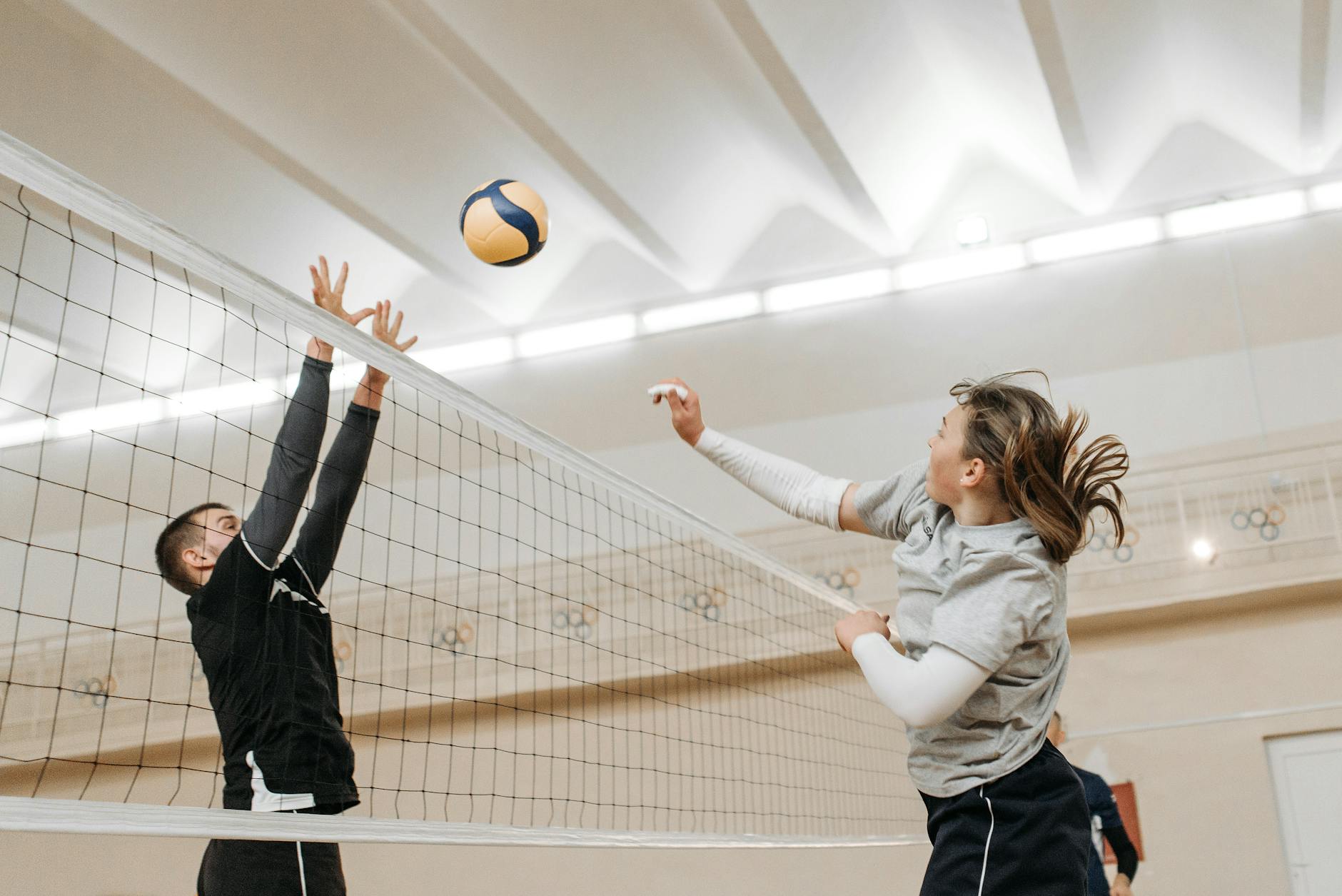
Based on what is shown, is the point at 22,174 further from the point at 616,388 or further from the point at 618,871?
the point at 616,388

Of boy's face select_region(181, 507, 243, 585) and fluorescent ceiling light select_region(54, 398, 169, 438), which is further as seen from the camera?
fluorescent ceiling light select_region(54, 398, 169, 438)

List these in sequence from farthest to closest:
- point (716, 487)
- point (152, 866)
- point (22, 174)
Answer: point (716, 487)
point (152, 866)
point (22, 174)

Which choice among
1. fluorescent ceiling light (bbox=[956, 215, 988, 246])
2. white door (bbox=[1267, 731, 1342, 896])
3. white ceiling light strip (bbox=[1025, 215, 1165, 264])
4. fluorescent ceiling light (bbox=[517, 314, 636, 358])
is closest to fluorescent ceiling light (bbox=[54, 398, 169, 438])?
fluorescent ceiling light (bbox=[517, 314, 636, 358])

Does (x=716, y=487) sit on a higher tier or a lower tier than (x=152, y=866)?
higher

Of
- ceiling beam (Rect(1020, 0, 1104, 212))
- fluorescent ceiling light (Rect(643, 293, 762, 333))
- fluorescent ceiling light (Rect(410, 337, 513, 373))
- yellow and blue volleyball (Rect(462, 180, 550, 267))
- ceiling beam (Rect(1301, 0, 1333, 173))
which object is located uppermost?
ceiling beam (Rect(1301, 0, 1333, 173))

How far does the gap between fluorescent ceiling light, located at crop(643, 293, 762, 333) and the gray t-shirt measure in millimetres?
9735

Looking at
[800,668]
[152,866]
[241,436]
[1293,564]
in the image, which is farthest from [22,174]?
[241,436]

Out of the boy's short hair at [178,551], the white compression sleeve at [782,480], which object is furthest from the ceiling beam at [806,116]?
the boy's short hair at [178,551]

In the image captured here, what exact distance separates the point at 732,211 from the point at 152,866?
8.02 meters

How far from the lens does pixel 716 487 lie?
11.3 m

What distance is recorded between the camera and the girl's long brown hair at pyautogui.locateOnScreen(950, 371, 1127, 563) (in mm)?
1958

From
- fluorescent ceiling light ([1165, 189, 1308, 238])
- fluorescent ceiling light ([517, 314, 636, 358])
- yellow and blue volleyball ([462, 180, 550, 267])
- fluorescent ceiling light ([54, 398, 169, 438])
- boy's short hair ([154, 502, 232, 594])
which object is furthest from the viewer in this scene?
fluorescent ceiling light ([54, 398, 169, 438])

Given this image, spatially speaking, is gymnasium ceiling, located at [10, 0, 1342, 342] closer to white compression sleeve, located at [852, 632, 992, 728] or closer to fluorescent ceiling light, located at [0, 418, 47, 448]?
fluorescent ceiling light, located at [0, 418, 47, 448]

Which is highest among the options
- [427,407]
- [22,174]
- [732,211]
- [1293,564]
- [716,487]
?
[732,211]
